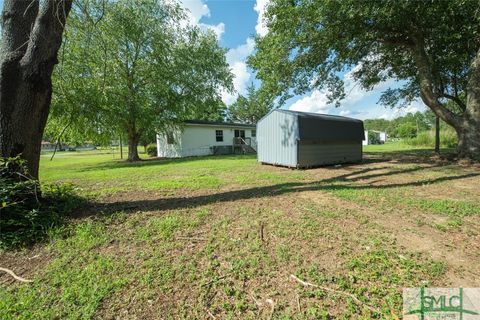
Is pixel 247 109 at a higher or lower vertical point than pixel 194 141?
higher

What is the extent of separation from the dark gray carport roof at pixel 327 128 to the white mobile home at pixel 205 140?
11.3m

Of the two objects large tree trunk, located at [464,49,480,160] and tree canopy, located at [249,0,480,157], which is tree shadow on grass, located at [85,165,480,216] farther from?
tree canopy, located at [249,0,480,157]

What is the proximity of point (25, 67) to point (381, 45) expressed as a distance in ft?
45.1

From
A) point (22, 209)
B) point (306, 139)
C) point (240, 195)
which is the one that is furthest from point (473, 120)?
point (22, 209)

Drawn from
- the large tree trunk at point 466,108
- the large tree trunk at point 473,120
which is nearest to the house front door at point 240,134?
the large tree trunk at point 466,108

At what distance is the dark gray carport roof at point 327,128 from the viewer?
966cm

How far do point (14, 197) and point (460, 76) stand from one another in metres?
18.6

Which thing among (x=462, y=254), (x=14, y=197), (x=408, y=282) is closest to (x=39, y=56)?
(x=14, y=197)

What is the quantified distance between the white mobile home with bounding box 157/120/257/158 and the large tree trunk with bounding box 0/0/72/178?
49.1 ft

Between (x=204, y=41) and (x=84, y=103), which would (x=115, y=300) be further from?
(x=204, y=41)

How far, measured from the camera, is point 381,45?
463 inches

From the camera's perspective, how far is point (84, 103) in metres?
11.1

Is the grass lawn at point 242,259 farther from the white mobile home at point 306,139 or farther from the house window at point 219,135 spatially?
the house window at point 219,135

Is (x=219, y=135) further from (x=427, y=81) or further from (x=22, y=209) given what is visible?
(x=22, y=209)
